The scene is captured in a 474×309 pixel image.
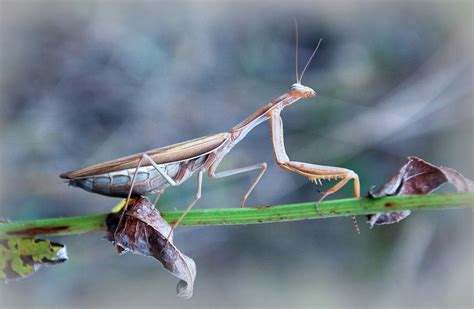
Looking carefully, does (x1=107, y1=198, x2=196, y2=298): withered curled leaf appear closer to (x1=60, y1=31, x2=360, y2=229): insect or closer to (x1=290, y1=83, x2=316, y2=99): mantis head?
(x1=60, y1=31, x2=360, y2=229): insect

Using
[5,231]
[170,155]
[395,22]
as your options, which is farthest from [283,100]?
[395,22]

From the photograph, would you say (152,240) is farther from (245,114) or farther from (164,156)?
(245,114)

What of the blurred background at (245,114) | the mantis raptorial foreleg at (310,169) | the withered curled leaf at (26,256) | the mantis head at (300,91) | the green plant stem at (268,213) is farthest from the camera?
the blurred background at (245,114)

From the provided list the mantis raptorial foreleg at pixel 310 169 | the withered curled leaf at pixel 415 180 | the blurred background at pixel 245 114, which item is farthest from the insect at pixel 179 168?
the blurred background at pixel 245 114

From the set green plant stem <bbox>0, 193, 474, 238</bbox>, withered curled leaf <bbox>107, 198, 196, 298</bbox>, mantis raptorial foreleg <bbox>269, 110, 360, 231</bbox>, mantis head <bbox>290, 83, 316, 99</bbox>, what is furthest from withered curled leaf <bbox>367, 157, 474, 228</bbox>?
mantis head <bbox>290, 83, 316, 99</bbox>

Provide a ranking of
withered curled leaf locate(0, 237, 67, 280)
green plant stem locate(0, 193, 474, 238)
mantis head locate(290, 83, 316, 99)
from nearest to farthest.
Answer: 1. green plant stem locate(0, 193, 474, 238)
2. withered curled leaf locate(0, 237, 67, 280)
3. mantis head locate(290, 83, 316, 99)

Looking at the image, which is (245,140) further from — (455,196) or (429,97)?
(455,196)

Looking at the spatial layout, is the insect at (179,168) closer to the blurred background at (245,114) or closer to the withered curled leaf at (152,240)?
the withered curled leaf at (152,240)
